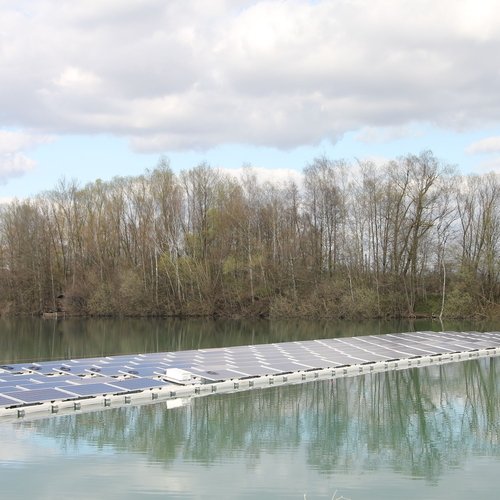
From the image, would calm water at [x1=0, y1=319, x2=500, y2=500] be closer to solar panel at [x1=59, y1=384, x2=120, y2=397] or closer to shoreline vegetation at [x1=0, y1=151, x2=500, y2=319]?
solar panel at [x1=59, y1=384, x2=120, y2=397]

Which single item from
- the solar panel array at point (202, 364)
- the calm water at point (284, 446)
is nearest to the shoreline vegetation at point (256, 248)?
the solar panel array at point (202, 364)

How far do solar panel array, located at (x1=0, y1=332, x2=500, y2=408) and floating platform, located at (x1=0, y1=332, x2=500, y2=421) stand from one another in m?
0.03

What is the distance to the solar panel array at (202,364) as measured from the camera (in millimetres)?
22594

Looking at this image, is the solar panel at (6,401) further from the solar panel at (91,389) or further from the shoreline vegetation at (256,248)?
the shoreline vegetation at (256,248)

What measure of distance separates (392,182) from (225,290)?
21.3m

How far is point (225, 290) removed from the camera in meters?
73.0

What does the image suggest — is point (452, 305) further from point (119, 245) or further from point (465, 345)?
point (119, 245)

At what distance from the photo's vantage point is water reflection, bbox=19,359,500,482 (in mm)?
15977

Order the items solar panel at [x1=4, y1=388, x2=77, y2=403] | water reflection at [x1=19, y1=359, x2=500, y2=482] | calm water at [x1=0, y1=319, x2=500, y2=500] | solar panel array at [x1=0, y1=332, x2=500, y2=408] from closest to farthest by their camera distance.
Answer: calm water at [x1=0, y1=319, x2=500, y2=500] < water reflection at [x1=19, y1=359, x2=500, y2=482] < solar panel at [x1=4, y1=388, x2=77, y2=403] < solar panel array at [x1=0, y1=332, x2=500, y2=408]

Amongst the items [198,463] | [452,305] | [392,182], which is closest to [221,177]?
[392,182]

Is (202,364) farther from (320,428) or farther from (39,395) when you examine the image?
(320,428)

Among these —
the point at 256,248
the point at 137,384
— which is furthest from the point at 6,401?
the point at 256,248

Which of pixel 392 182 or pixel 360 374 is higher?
pixel 392 182

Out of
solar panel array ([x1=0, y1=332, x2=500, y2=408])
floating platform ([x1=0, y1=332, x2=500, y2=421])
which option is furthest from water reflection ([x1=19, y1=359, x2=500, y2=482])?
solar panel array ([x1=0, y1=332, x2=500, y2=408])
